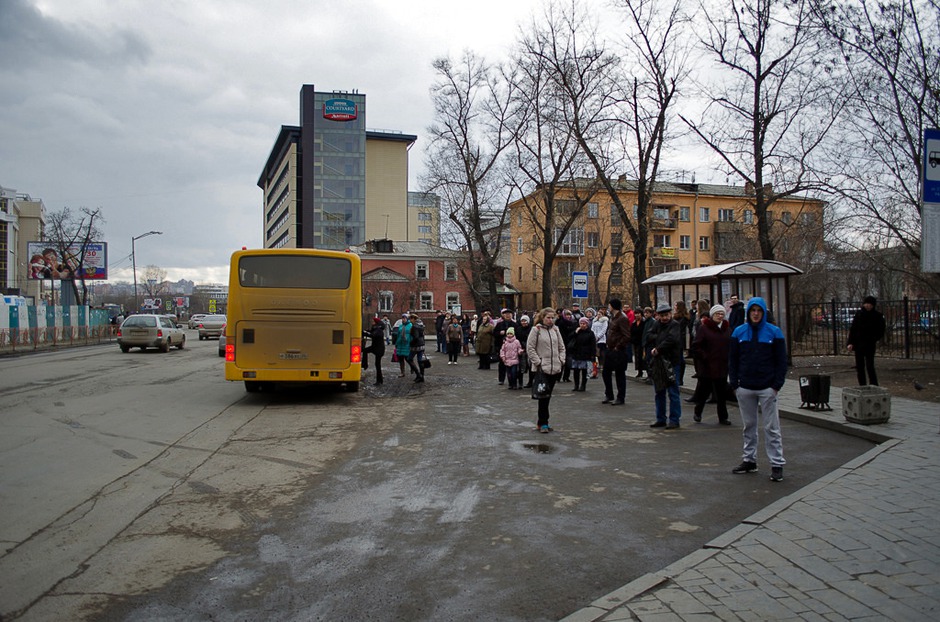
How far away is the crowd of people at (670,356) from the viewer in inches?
279

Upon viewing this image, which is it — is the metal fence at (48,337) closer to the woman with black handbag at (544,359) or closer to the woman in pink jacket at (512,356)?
the woman in pink jacket at (512,356)

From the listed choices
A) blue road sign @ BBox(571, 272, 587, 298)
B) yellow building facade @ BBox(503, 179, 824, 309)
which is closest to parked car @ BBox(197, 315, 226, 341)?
yellow building facade @ BBox(503, 179, 824, 309)

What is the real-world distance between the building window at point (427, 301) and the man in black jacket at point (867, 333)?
56.2m

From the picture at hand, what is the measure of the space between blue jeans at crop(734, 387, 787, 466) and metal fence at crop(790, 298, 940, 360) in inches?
453

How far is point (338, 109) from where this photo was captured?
84.8 metres

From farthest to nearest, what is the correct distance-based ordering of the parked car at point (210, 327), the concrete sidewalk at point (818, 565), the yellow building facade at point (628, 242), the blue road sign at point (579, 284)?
the yellow building facade at point (628, 242), the parked car at point (210, 327), the blue road sign at point (579, 284), the concrete sidewalk at point (818, 565)

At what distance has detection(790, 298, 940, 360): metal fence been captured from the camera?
57.9 ft

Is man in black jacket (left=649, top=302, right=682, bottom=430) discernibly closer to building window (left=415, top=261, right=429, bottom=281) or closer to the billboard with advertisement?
building window (left=415, top=261, right=429, bottom=281)

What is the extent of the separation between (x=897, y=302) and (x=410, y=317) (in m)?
13.1

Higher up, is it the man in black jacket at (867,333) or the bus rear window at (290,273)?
the bus rear window at (290,273)

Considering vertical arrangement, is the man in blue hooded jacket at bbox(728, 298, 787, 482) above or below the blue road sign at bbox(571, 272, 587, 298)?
below

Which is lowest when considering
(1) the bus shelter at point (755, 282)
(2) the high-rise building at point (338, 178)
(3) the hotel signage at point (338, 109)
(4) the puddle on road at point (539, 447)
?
(4) the puddle on road at point (539, 447)

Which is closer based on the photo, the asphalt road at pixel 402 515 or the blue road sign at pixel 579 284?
the asphalt road at pixel 402 515

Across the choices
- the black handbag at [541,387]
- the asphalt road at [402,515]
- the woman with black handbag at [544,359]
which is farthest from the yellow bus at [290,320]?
the black handbag at [541,387]
